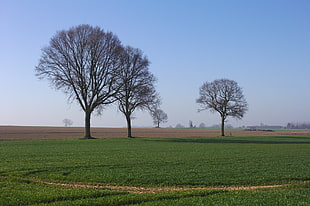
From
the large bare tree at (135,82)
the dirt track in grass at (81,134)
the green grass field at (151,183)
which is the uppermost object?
the large bare tree at (135,82)

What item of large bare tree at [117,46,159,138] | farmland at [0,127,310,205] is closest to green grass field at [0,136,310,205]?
farmland at [0,127,310,205]

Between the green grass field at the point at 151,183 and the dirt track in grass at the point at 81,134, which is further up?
the green grass field at the point at 151,183

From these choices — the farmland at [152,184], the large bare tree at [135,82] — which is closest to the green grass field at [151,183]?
the farmland at [152,184]

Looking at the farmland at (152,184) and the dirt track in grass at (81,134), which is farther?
the dirt track in grass at (81,134)

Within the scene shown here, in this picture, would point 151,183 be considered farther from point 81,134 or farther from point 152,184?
point 81,134

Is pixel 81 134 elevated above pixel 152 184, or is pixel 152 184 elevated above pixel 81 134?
pixel 152 184

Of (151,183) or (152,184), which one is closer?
(152,184)

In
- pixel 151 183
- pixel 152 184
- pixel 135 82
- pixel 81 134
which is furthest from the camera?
pixel 81 134

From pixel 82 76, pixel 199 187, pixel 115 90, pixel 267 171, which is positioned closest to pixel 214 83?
pixel 115 90

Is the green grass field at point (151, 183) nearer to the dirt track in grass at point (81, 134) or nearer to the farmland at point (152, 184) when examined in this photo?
the farmland at point (152, 184)

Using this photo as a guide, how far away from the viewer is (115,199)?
11.2 meters

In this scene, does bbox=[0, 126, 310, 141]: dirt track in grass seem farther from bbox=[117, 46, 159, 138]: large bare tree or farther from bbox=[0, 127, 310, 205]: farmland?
bbox=[0, 127, 310, 205]: farmland

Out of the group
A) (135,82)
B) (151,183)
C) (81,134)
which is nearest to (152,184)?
(151,183)

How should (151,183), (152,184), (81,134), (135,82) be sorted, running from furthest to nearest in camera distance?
(81,134)
(135,82)
(151,183)
(152,184)
